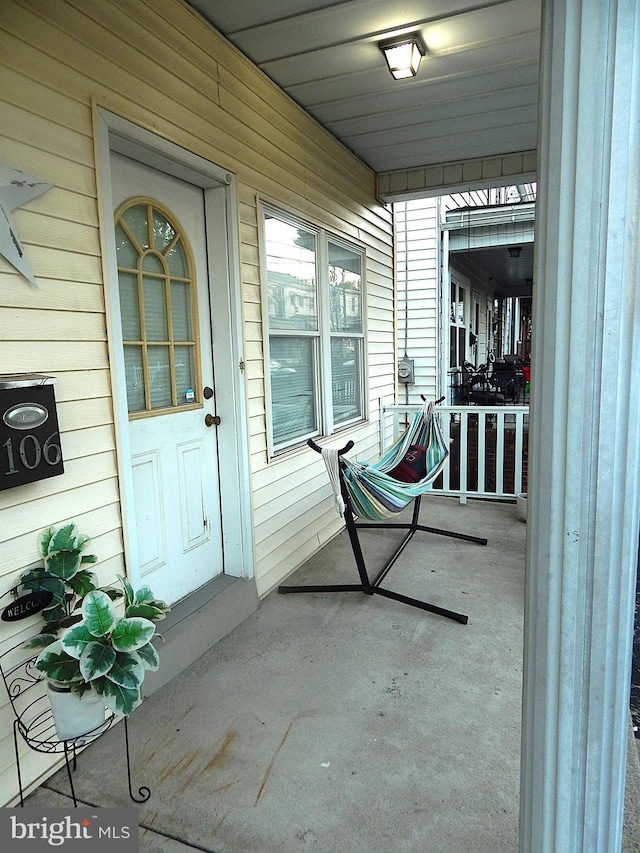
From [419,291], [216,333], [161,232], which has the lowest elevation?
[216,333]

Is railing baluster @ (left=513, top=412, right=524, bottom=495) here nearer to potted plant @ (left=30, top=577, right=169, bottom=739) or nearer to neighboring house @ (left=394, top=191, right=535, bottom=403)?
neighboring house @ (left=394, top=191, right=535, bottom=403)

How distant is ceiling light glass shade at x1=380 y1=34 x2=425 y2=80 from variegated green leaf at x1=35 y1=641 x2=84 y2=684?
3005mm

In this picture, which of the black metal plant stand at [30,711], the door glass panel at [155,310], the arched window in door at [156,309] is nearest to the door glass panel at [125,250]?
the arched window in door at [156,309]

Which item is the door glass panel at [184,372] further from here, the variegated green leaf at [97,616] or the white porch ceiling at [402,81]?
the white porch ceiling at [402,81]

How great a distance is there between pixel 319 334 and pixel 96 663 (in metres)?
2.80

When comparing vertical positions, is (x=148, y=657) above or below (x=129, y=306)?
below

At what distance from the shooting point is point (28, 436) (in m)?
1.72

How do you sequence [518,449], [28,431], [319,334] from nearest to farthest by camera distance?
[28,431], [319,334], [518,449]

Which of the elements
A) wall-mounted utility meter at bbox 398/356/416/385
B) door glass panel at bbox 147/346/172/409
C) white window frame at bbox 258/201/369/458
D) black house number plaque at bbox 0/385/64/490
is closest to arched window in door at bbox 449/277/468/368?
wall-mounted utility meter at bbox 398/356/416/385

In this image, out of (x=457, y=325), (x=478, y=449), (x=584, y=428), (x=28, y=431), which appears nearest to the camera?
(x=584, y=428)

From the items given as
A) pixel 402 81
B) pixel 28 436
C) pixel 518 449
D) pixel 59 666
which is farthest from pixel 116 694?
pixel 518 449

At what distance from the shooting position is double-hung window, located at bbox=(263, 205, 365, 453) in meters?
3.35

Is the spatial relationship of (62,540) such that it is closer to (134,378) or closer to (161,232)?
(134,378)

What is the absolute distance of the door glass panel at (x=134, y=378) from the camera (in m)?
2.39
